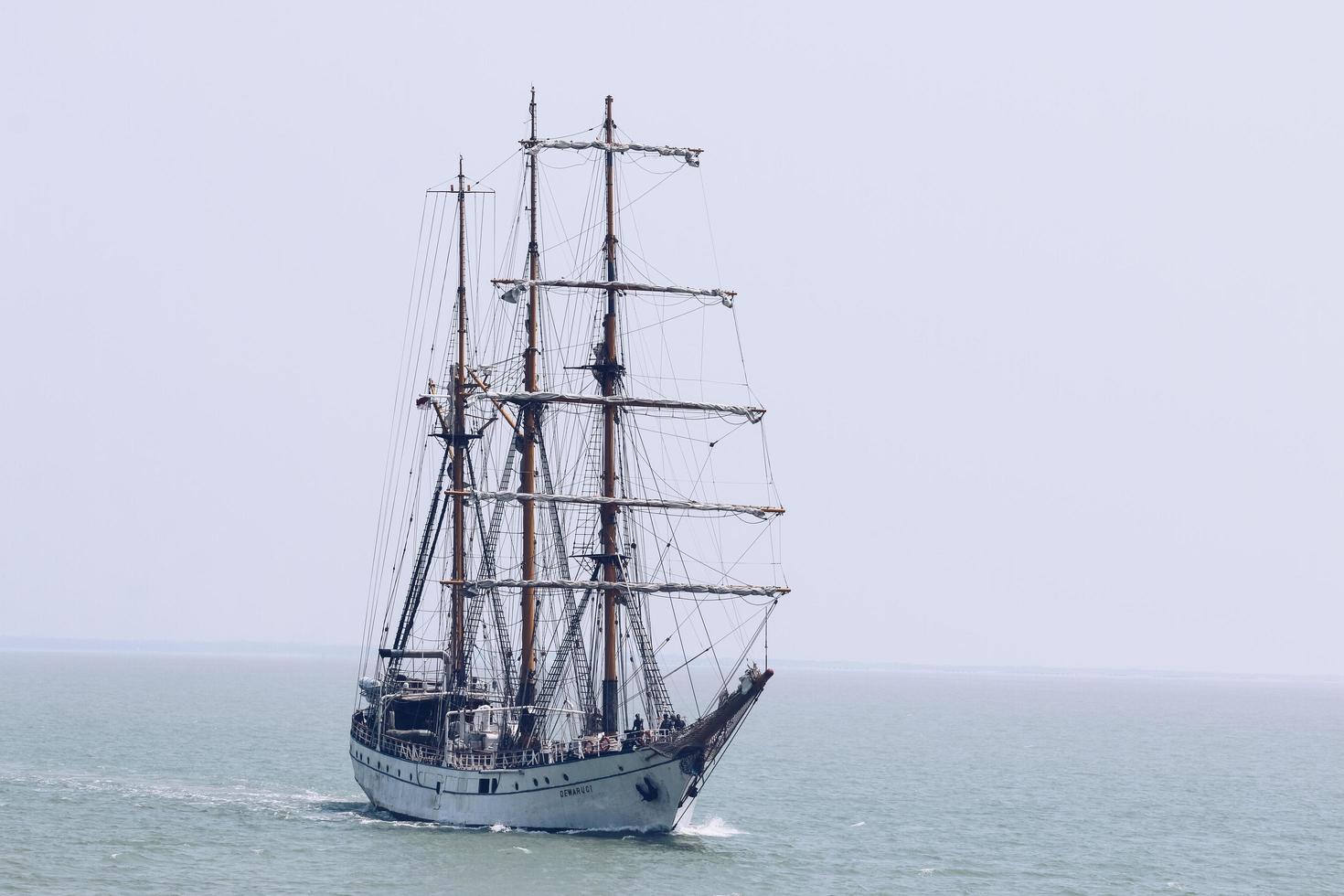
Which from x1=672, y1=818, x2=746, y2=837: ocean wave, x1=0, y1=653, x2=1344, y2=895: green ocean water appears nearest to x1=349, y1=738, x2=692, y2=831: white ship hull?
x1=0, y1=653, x2=1344, y2=895: green ocean water

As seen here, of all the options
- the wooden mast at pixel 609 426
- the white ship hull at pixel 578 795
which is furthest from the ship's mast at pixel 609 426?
the white ship hull at pixel 578 795

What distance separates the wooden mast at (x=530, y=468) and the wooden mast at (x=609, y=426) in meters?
3.35

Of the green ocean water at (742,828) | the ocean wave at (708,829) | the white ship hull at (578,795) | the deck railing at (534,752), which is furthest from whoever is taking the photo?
the ocean wave at (708,829)

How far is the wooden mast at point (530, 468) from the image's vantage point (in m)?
71.4

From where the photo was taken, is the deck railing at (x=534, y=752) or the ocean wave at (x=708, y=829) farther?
the ocean wave at (x=708, y=829)

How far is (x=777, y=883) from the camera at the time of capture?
55.4 meters

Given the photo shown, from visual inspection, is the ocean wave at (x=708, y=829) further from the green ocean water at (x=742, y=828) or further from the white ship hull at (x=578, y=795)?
the white ship hull at (x=578, y=795)

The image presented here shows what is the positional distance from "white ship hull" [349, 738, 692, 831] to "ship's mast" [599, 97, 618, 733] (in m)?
6.31

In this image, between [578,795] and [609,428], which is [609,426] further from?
[578,795]

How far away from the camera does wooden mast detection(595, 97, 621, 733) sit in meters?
68.4

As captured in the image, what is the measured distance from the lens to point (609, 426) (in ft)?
231

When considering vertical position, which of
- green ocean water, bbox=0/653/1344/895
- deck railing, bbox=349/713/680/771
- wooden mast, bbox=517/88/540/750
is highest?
wooden mast, bbox=517/88/540/750

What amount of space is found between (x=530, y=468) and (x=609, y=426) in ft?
15.8

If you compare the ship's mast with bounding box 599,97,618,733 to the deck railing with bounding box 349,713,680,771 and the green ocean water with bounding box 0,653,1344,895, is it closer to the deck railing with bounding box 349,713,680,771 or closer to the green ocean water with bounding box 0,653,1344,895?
the deck railing with bounding box 349,713,680,771
